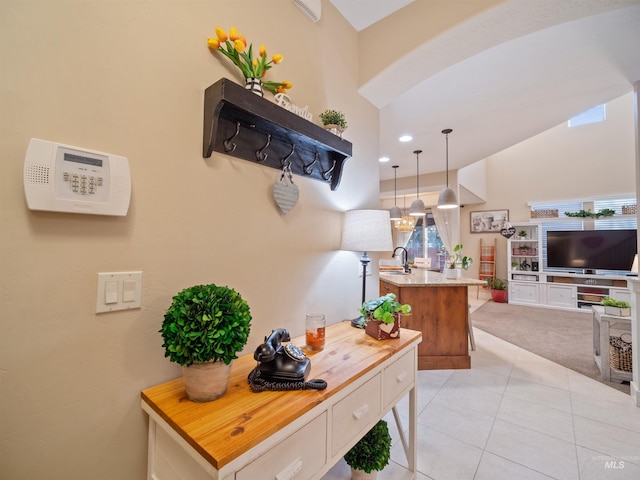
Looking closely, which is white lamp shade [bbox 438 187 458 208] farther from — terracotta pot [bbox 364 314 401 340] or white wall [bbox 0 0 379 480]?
white wall [bbox 0 0 379 480]

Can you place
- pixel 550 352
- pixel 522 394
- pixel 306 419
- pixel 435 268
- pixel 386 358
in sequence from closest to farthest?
pixel 306 419 < pixel 386 358 < pixel 522 394 < pixel 550 352 < pixel 435 268

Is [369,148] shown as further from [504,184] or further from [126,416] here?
[504,184]

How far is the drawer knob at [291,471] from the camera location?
0.74m

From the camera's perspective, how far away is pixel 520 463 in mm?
1667

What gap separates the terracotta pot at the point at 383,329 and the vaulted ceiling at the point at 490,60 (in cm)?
161

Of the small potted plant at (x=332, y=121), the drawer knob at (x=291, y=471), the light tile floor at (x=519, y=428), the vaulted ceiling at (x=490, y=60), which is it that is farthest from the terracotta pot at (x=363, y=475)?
the vaulted ceiling at (x=490, y=60)

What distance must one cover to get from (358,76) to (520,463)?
273 centimetres

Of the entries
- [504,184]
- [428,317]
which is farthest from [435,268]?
[428,317]

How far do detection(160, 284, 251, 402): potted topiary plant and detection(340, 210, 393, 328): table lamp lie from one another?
35.9 inches

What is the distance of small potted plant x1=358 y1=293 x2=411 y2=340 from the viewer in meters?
1.40

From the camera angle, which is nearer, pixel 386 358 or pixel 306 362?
pixel 306 362

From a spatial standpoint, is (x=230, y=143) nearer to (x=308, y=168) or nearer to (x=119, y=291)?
(x=308, y=168)

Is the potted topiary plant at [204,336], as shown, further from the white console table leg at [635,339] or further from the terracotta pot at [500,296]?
the terracotta pot at [500,296]

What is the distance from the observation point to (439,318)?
3.11 meters
